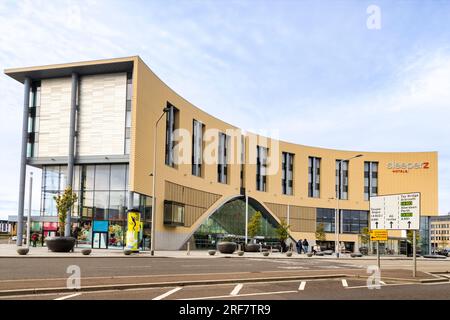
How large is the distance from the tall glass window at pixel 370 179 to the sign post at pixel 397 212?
78175mm

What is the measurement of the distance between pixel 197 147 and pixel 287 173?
2922 centimetres

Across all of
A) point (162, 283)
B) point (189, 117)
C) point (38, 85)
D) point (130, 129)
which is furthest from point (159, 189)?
point (162, 283)

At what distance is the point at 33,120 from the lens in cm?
5156

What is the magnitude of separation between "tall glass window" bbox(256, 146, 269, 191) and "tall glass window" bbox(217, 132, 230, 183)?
33.2 feet

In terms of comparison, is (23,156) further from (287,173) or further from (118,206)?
(287,173)

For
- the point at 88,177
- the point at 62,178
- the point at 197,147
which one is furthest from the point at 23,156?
the point at 197,147

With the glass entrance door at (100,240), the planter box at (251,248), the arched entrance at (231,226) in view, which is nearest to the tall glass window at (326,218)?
the arched entrance at (231,226)

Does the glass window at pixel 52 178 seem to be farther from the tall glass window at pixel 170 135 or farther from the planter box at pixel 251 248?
Result: the planter box at pixel 251 248

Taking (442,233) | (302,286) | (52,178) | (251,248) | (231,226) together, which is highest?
(52,178)

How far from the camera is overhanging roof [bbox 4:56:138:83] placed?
48594mm

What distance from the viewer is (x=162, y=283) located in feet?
44.8

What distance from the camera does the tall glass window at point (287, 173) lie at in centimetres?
8975

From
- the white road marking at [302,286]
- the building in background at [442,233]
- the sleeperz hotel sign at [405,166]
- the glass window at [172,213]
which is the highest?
the sleeperz hotel sign at [405,166]
